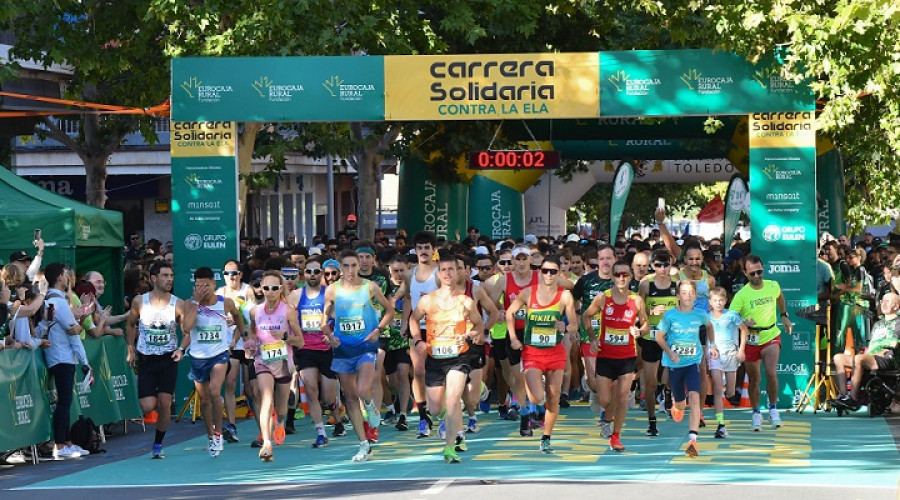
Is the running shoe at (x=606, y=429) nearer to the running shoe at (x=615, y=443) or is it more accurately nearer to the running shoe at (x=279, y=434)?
the running shoe at (x=615, y=443)

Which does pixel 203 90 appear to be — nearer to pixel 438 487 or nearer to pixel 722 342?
pixel 722 342

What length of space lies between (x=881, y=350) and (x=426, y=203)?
13.3m

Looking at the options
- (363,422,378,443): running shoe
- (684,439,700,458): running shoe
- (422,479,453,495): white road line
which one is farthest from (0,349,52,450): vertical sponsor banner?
(684,439,700,458): running shoe

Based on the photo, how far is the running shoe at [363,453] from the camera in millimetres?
14438

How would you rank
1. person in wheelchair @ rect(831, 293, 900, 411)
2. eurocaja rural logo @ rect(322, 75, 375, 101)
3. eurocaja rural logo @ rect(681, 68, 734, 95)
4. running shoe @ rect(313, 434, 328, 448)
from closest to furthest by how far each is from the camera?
running shoe @ rect(313, 434, 328, 448), person in wheelchair @ rect(831, 293, 900, 411), eurocaja rural logo @ rect(681, 68, 734, 95), eurocaja rural logo @ rect(322, 75, 375, 101)

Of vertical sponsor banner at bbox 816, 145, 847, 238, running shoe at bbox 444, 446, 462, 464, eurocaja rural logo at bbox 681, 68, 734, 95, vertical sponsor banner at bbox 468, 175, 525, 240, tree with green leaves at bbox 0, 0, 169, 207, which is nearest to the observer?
running shoe at bbox 444, 446, 462, 464

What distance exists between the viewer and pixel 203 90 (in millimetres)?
19438

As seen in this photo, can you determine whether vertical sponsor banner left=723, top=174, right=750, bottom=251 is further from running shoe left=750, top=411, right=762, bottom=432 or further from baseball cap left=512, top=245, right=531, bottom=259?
baseball cap left=512, top=245, right=531, bottom=259

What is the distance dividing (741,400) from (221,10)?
10.4 m

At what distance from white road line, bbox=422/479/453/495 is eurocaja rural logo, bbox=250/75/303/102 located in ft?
25.3

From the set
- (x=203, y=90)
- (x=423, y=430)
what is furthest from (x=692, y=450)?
(x=203, y=90)

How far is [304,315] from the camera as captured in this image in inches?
604

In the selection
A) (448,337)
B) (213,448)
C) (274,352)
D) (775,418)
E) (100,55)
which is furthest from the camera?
(100,55)

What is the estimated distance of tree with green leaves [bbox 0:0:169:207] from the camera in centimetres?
2708
